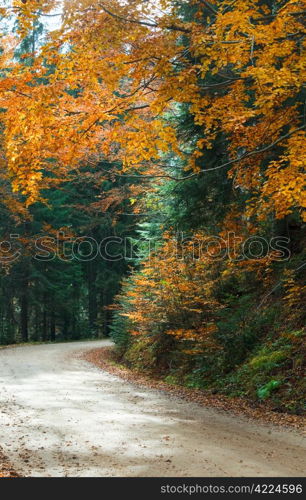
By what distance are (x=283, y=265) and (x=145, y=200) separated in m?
6.16

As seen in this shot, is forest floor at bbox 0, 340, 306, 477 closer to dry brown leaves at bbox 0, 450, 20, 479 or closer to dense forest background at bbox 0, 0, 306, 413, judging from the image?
dry brown leaves at bbox 0, 450, 20, 479

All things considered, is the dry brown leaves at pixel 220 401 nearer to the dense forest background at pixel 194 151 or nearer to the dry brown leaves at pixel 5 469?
the dense forest background at pixel 194 151

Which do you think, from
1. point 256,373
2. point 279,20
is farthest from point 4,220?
point 279,20

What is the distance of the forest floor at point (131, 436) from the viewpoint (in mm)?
5406

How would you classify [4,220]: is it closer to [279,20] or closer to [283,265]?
[283,265]

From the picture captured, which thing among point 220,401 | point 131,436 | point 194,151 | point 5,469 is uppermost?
point 194,151

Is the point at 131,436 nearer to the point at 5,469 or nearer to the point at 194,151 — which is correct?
the point at 5,469

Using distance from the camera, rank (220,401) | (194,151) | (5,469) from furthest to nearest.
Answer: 1. (220,401)
2. (194,151)
3. (5,469)

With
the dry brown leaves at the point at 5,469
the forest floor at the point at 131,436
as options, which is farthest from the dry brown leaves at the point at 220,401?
the dry brown leaves at the point at 5,469

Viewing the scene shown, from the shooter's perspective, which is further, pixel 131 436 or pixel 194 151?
pixel 194 151

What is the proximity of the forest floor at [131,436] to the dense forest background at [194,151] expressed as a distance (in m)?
1.62

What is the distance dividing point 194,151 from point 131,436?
5076 millimetres

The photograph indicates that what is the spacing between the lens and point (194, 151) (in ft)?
29.6

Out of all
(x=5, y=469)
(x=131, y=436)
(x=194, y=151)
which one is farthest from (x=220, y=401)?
(x=5, y=469)
